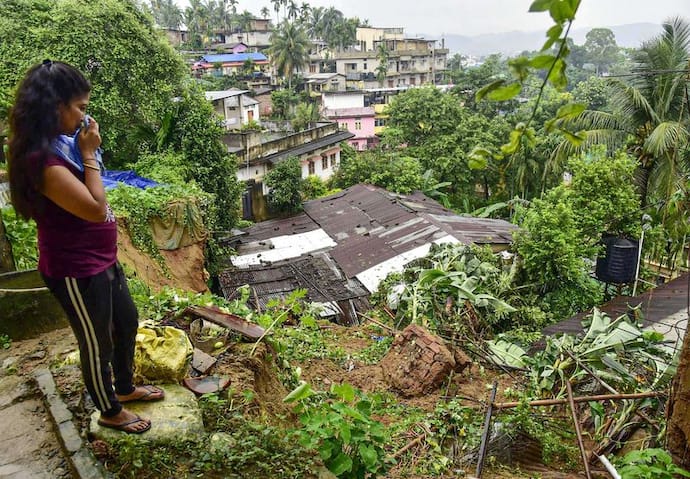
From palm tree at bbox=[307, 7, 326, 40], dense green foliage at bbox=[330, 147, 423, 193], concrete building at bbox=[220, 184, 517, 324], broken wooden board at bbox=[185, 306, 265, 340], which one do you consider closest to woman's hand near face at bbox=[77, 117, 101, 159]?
broken wooden board at bbox=[185, 306, 265, 340]

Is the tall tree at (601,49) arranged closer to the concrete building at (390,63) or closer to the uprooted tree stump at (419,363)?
the concrete building at (390,63)

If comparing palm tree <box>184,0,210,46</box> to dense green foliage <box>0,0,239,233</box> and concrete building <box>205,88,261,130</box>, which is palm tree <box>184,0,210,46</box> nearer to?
concrete building <box>205,88,261,130</box>

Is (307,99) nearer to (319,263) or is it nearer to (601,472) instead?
(319,263)

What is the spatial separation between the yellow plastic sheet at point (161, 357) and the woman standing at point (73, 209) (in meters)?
0.60

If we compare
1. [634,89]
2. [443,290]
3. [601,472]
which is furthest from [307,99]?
[601,472]

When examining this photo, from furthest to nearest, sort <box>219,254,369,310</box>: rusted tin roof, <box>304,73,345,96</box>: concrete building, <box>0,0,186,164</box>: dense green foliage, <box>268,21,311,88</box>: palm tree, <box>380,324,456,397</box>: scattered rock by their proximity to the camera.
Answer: <box>304,73,345,96</box>: concrete building → <box>268,21,311,88</box>: palm tree → <box>0,0,186,164</box>: dense green foliage → <box>219,254,369,310</box>: rusted tin roof → <box>380,324,456,397</box>: scattered rock

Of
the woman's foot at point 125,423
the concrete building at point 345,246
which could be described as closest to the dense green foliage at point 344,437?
the woman's foot at point 125,423

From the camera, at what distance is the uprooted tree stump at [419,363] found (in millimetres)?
5953

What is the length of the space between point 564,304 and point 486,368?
15.4ft

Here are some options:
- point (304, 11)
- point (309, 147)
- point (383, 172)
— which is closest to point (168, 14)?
point (304, 11)

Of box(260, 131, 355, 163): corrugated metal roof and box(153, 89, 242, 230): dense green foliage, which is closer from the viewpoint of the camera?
box(153, 89, 242, 230): dense green foliage

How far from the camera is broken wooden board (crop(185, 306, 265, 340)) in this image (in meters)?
4.58

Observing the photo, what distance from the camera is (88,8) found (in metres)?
14.1

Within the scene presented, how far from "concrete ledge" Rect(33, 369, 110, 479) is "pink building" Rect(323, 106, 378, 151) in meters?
37.4
